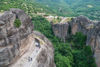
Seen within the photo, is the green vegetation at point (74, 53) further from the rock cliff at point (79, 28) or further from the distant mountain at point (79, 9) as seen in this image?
the distant mountain at point (79, 9)

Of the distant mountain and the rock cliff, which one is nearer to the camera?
the rock cliff

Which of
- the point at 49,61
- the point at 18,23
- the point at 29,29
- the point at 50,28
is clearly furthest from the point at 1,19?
the point at 50,28

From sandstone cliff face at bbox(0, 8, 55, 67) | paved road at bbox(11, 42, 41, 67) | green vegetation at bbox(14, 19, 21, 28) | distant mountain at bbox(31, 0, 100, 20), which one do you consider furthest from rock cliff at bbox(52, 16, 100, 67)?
distant mountain at bbox(31, 0, 100, 20)

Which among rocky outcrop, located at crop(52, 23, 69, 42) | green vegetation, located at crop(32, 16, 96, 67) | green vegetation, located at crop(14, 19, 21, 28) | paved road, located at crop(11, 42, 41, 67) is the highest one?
green vegetation, located at crop(14, 19, 21, 28)

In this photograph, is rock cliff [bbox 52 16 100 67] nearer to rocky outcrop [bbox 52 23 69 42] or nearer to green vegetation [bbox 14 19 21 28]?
rocky outcrop [bbox 52 23 69 42]

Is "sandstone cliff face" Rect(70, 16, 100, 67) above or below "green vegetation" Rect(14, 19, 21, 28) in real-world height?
below

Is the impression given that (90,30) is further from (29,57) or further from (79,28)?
(29,57)

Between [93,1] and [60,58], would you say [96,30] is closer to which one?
[60,58]
